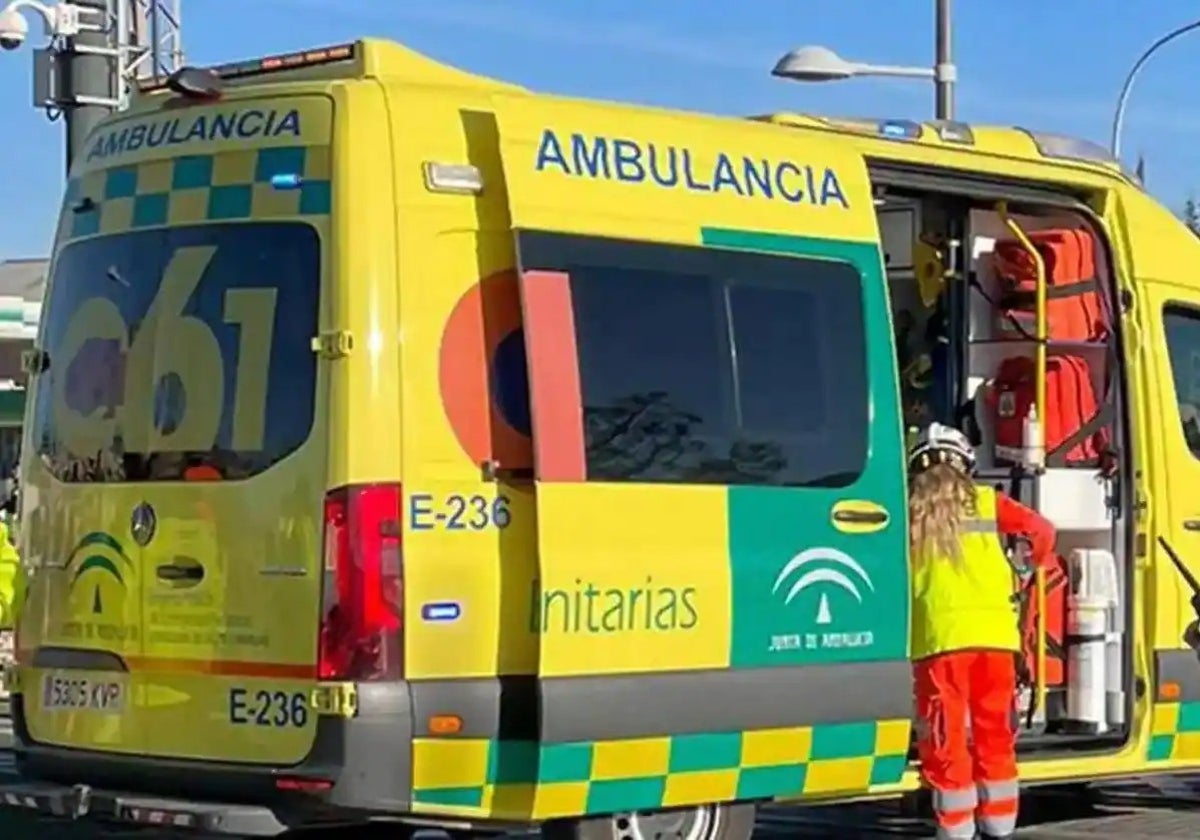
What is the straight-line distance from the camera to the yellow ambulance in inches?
296

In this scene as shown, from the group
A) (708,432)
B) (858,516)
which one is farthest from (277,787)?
(858,516)

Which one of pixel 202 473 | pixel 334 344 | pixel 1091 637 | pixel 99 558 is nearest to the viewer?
pixel 334 344

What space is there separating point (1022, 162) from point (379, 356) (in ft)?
Answer: 11.4

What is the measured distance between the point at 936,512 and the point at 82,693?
316cm

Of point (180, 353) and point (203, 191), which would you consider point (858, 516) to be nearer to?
point (180, 353)

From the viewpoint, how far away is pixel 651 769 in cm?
801

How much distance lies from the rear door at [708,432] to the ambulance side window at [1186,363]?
2043 mm

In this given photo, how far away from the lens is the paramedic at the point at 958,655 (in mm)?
9102

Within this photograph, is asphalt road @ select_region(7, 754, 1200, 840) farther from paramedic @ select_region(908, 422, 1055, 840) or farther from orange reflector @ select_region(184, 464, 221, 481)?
orange reflector @ select_region(184, 464, 221, 481)

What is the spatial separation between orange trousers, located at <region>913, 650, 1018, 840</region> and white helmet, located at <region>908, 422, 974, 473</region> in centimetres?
71

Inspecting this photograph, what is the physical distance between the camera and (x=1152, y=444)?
1009 centimetres

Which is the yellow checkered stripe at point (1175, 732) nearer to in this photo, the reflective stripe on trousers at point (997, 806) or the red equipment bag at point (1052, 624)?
the red equipment bag at point (1052, 624)

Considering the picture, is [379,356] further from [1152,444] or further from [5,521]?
[5,521]

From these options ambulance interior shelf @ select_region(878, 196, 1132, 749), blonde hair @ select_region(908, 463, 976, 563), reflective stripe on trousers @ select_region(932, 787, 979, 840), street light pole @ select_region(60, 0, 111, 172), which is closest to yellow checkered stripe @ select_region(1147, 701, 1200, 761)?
ambulance interior shelf @ select_region(878, 196, 1132, 749)
